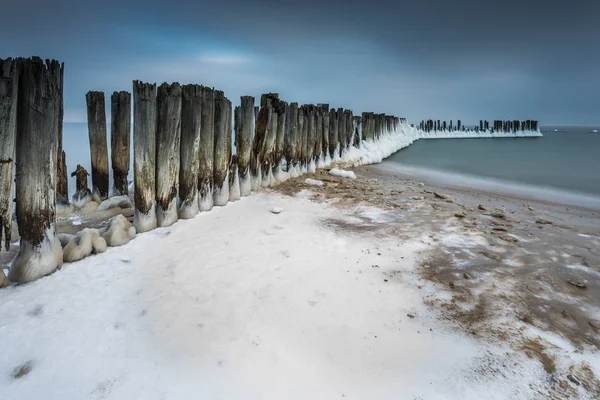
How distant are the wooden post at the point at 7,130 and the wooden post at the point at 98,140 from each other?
238 cm

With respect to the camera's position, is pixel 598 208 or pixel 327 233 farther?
pixel 598 208

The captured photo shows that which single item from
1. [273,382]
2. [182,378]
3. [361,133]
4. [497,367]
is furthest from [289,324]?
[361,133]

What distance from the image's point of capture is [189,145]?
4.25 meters

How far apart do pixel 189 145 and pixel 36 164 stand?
170 centimetres

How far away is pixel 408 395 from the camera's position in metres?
1.90

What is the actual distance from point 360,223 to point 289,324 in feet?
7.49

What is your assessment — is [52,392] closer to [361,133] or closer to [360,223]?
[360,223]

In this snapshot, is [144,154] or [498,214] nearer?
[144,154]

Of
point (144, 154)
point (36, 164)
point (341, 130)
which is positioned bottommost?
point (36, 164)

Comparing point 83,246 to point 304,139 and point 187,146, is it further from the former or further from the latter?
point 304,139

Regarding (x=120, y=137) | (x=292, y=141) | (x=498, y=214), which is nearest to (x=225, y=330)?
(x=120, y=137)

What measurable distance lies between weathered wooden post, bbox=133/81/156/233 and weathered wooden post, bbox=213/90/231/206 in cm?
104

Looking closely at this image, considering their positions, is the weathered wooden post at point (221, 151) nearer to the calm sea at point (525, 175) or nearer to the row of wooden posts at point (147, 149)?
the row of wooden posts at point (147, 149)

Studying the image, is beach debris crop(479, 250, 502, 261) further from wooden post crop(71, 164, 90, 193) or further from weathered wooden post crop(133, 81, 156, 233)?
wooden post crop(71, 164, 90, 193)
